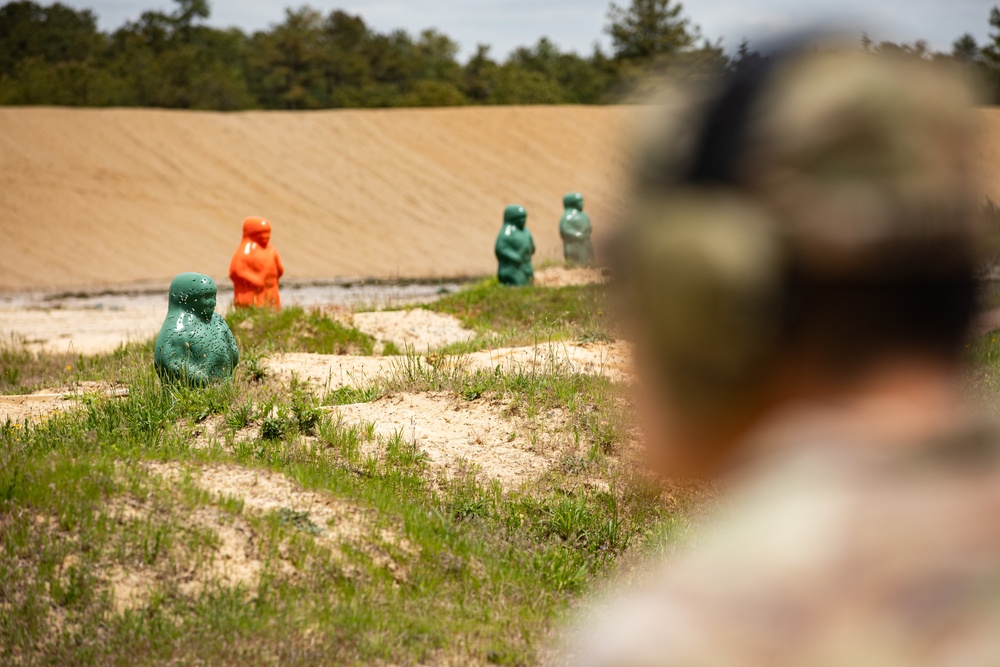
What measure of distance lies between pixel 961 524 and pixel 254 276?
14.4m

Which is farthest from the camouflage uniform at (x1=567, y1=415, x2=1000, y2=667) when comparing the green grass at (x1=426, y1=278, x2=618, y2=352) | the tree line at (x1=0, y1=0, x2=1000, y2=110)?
the tree line at (x1=0, y1=0, x2=1000, y2=110)

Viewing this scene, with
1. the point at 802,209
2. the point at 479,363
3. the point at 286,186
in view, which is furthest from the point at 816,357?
the point at 286,186

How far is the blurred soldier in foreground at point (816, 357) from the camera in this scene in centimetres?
116

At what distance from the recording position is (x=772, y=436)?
1300mm

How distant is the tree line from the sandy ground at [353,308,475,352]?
36.3m

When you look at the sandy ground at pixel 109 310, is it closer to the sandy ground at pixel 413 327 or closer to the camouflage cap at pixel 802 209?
the sandy ground at pixel 413 327

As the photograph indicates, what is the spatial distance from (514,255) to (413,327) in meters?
4.98

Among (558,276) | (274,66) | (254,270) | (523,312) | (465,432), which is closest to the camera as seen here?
(465,432)

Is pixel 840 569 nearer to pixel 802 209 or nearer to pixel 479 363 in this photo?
pixel 802 209

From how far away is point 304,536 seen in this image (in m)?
5.77

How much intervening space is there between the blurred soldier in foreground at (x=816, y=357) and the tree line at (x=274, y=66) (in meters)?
49.2

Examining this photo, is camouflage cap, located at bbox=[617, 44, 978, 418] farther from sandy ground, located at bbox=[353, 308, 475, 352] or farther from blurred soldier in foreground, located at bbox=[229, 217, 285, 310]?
blurred soldier in foreground, located at bbox=[229, 217, 285, 310]

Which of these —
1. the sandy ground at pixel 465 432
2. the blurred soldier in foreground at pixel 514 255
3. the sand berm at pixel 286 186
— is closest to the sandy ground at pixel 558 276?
the blurred soldier in foreground at pixel 514 255

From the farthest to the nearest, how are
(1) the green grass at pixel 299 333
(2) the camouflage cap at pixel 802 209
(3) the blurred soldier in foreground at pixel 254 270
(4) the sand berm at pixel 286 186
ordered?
(4) the sand berm at pixel 286 186
(3) the blurred soldier in foreground at pixel 254 270
(1) the green grass at pixel 299 333
(2) the camouflage cap at pixel 802 209
